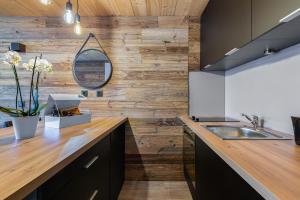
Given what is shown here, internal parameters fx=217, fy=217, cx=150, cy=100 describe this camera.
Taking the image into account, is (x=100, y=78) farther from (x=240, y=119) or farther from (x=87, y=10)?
(x=240, y=119)

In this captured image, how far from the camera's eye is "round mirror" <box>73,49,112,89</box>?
9.98 ft

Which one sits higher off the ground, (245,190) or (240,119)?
(240,119)

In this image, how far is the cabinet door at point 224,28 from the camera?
58.0 inches

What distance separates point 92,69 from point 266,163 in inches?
103

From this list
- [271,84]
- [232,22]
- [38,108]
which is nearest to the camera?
[38,108]

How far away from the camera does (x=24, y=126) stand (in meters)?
1.38

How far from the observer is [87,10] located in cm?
283

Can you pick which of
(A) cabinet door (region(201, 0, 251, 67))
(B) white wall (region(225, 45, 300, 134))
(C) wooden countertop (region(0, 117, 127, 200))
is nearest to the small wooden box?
(C) wooden countertop (region(0, 117, 127, 200))

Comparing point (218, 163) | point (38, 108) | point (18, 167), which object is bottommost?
point (218, 163)

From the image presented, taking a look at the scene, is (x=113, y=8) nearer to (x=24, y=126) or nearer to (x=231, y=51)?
(x=231, y=51)

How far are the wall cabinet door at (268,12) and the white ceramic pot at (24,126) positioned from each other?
4.97ft

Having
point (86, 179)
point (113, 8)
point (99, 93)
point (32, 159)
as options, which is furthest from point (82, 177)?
point (113, 8)

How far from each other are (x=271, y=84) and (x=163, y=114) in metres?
1.50

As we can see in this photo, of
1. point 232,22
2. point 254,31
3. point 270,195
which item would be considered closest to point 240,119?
point 232,22
